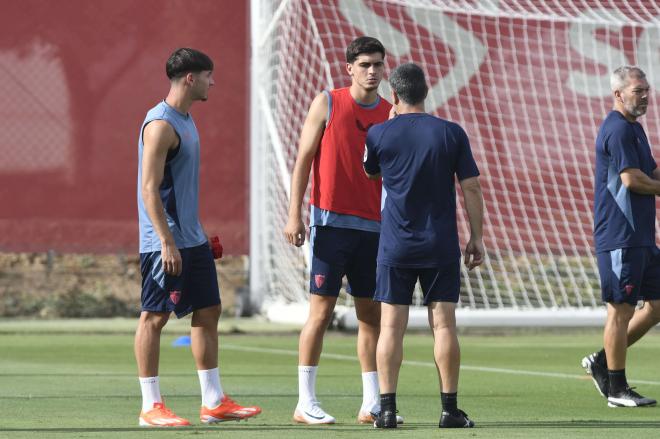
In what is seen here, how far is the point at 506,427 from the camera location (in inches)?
261

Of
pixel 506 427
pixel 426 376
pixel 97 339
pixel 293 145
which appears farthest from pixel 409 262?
pixel 293 145

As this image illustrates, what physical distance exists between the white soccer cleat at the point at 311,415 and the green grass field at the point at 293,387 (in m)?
0.06

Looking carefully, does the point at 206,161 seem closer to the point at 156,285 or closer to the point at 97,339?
the point at 97,339

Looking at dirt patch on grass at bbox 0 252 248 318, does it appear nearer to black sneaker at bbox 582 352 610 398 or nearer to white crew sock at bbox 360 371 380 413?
black sneaker at bbox 582 352 610 398

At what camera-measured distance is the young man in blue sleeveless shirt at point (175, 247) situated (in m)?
6.78

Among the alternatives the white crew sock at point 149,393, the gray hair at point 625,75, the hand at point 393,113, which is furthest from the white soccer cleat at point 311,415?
the gray hair at point 625,75

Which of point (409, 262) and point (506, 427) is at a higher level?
point (409, 262)

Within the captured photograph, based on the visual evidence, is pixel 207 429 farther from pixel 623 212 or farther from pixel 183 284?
pixel 623 212

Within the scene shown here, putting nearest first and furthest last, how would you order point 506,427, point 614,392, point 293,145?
point 506,427 < point 614,392 < point 293,145

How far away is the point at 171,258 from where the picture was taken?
6.76 meters

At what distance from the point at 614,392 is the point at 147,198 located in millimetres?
2817

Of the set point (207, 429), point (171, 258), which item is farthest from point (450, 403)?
point (171, 258)

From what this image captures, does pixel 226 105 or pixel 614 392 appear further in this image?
pixel 226 105

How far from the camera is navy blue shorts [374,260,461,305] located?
262 inches
